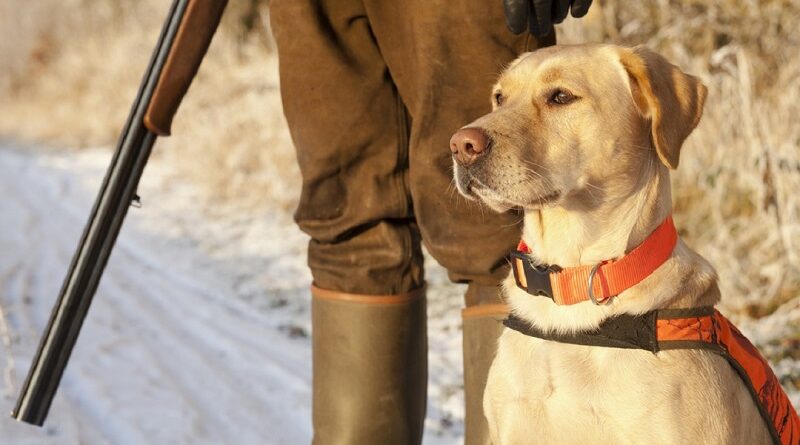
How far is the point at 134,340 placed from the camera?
4496 millimetres

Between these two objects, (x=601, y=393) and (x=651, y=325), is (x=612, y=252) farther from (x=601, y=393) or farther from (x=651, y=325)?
(x=601, y=393)

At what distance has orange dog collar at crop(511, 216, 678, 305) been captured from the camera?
6.45ft

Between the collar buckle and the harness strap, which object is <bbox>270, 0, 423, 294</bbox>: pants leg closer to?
the collar buckle

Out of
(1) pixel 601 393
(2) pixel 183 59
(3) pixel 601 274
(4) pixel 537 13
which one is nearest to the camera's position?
(1) pixel 601 393

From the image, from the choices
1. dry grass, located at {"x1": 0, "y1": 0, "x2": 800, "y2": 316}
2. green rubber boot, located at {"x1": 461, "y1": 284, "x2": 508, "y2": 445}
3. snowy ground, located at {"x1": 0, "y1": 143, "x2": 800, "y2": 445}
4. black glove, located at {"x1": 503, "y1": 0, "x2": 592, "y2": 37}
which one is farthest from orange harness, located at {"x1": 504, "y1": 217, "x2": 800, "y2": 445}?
dry grass, located at {"x1": 0, "y1": 0, "x2": 800, "y2": 316}

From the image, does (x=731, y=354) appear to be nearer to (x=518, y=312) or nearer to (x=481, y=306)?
(x=518, y=312)

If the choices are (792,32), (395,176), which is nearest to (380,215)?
(395,176)

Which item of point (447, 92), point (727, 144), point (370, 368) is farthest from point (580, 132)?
point (727, 144)

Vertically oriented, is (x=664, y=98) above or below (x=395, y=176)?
above

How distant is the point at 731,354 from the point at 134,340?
3.23 meters

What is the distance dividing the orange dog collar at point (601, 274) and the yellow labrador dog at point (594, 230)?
0.02 meters

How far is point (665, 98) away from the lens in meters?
2.07

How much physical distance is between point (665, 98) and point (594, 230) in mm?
329

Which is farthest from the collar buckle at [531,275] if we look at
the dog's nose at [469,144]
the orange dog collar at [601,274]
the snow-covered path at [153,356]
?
the snow-covered path at [153,356]
